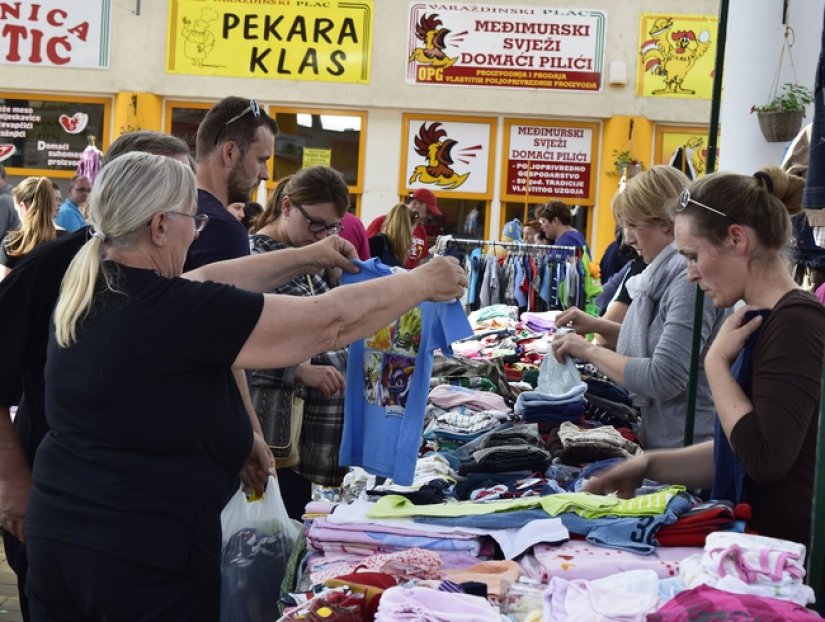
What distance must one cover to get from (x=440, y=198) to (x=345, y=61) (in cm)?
228

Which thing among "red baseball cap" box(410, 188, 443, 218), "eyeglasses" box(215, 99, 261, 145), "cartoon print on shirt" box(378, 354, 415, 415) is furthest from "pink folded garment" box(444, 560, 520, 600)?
"red baseball cap" box(410, 188, 443, 218)

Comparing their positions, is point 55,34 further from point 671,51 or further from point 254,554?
point 254,554

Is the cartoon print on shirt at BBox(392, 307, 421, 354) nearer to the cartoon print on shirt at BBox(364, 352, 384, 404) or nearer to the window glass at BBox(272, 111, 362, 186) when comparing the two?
the cartoon print on shirt at BBox(364, 352, 384, 404)

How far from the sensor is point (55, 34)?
48.2ft

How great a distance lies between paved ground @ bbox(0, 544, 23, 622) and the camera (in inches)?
186

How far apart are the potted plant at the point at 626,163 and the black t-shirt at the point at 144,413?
1210cm

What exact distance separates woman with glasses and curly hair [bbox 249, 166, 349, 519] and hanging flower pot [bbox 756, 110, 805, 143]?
329 cm

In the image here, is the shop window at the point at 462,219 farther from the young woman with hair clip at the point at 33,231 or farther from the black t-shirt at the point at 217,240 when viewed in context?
the black t-shirt at the point at 217,240

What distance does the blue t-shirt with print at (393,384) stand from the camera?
3256 mm

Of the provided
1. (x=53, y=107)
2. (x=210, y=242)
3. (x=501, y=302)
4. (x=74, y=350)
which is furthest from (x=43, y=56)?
(x=74, y=350)

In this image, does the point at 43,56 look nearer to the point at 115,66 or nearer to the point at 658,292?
the point at 115,66

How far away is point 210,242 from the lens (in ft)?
10.8

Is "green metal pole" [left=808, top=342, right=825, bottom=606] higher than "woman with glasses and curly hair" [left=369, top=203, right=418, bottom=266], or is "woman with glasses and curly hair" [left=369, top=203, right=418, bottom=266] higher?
"woman with glasses and curly hair" [left=369, top=203, right=418, bottom=266]

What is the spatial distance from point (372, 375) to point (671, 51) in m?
12.3
